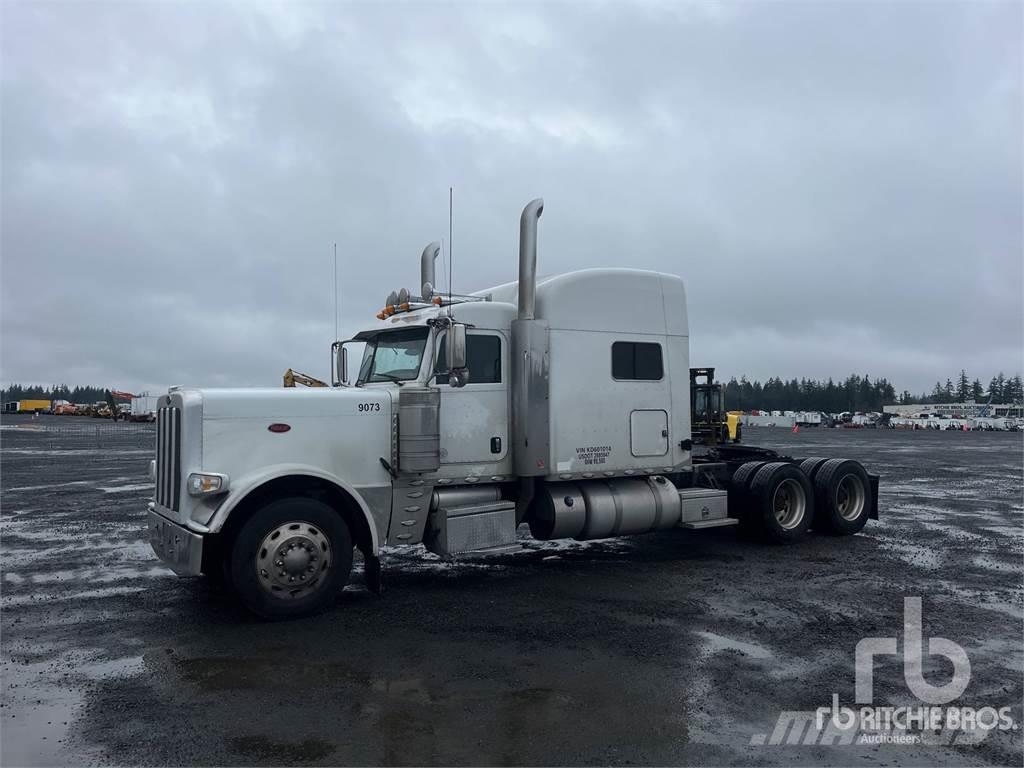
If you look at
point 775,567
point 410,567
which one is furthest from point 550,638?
point 775,567

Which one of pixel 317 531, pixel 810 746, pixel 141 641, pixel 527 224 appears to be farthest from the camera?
pixel 527 224

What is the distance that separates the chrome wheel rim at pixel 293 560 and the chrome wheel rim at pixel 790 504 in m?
7.34

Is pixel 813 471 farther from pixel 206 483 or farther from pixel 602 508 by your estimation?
pixel 206 483

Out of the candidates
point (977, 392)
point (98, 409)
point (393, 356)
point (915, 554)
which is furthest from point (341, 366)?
point (977, 392)

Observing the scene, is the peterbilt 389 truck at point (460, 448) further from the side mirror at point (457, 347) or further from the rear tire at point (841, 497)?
the rear tire at point (841, 497)

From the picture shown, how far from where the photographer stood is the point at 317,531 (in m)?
7.64

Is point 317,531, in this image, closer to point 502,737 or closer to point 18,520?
point 502,737

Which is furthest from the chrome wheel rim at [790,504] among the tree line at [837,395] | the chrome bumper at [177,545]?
the tree line at [837,395]

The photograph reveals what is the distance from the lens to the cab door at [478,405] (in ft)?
29.1

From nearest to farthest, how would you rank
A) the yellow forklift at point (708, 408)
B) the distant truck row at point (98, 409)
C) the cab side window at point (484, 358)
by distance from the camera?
1. the cab side window at point (484, 358)
2. the yellow forklift at point (708, 408)
3. the distant truck row at point (98, 409)

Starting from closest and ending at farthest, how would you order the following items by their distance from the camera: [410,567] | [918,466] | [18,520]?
[410,567] < [18,520] < [918,466]

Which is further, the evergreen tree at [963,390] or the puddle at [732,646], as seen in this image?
the evergreen tree at [963,390]

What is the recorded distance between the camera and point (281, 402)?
787cm

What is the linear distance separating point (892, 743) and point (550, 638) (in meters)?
2.96
